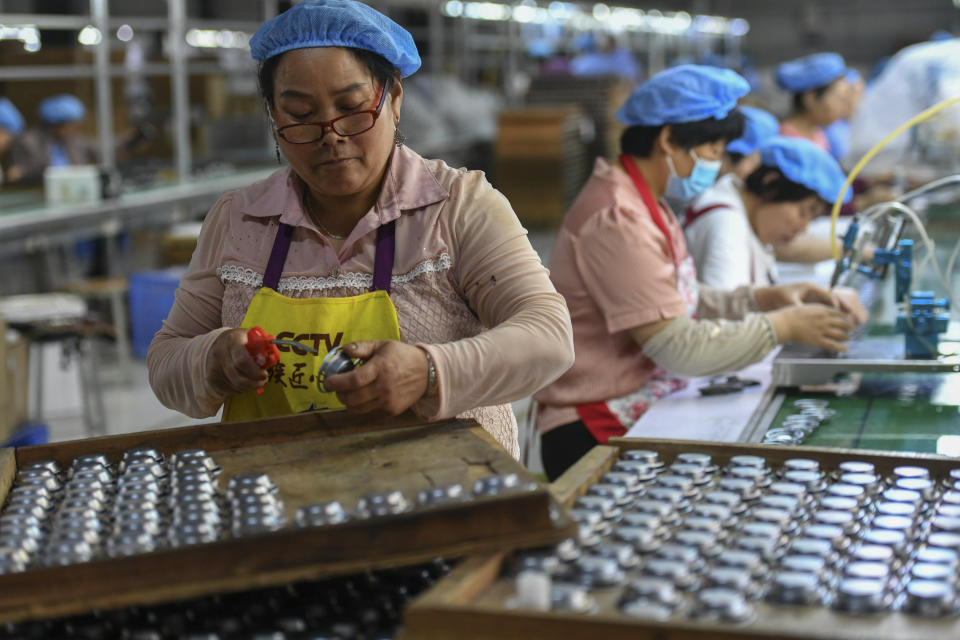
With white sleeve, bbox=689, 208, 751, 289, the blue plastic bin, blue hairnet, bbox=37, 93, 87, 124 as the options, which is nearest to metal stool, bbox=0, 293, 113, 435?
the blue plastic bin

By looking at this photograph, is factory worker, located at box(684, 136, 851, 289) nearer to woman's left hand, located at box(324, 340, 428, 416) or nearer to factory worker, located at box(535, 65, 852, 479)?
factory worker, located at box(535, 65, 852, 479)

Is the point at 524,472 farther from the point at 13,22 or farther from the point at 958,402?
the point at 13,22

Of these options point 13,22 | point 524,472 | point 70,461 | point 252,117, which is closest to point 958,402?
point 524,472

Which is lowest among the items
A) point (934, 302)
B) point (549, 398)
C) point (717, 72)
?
point (549, 398)

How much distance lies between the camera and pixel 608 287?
2.54 m

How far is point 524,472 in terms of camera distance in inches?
50.3

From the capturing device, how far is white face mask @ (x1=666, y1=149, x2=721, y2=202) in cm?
278

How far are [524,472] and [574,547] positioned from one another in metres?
0.12

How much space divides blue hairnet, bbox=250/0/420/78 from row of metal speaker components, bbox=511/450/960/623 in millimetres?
768

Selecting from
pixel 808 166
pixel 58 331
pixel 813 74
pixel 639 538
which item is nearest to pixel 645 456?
pixel 639 538

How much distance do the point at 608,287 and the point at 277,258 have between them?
972 millimetres

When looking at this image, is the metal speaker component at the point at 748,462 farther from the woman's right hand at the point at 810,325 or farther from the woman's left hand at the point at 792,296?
the woman's left hand at the point at 792,296

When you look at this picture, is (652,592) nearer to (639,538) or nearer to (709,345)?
(639,538)

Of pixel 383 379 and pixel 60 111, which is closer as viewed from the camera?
pixel 383 379
